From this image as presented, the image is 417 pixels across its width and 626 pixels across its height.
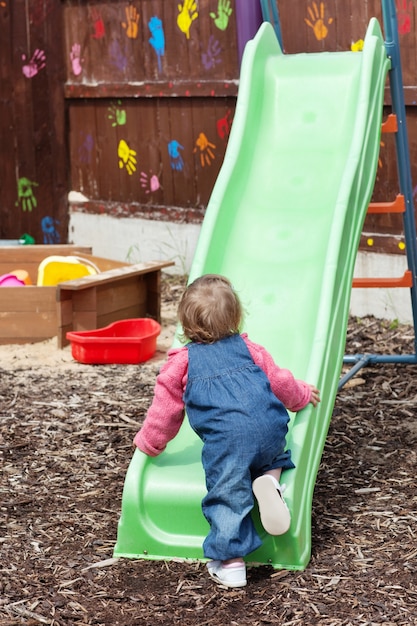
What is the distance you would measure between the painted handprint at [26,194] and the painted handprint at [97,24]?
5.00 feet

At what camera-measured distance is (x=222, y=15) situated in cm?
774

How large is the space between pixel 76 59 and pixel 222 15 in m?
1.70

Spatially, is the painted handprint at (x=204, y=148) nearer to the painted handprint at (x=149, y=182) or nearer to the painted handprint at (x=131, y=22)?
the painted handprint at (x=149, y=182)

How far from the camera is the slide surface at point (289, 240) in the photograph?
3.60 metres

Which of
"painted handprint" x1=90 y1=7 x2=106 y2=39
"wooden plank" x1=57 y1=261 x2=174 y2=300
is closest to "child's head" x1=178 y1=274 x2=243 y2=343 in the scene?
"wooden plank" x1=57 y1=261 x2=174 y2=300

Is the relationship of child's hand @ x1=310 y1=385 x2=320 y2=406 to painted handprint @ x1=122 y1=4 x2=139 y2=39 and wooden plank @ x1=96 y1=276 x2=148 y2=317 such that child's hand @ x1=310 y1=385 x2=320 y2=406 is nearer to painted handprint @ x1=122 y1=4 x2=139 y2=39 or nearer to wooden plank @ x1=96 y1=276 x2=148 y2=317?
wooden plank @ x1=96 y1=276 x2=148 y2=317

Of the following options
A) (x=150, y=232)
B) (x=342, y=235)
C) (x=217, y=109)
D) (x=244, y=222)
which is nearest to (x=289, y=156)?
(x=244, y=222)

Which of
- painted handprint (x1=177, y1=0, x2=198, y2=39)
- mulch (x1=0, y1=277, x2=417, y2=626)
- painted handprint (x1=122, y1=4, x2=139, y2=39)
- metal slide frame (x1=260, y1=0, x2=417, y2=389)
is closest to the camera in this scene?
mulch (x1=0, y1=277, x2=417, y2=626)

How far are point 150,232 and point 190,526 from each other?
5208mm

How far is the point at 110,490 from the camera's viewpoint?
Answer: 427 cm

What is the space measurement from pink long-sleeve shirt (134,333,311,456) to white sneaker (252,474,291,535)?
0.38 meters

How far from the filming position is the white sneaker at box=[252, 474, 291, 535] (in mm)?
3385

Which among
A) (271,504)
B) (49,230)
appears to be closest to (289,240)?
(271,504)

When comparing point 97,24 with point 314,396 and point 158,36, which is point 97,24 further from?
point 314,396
